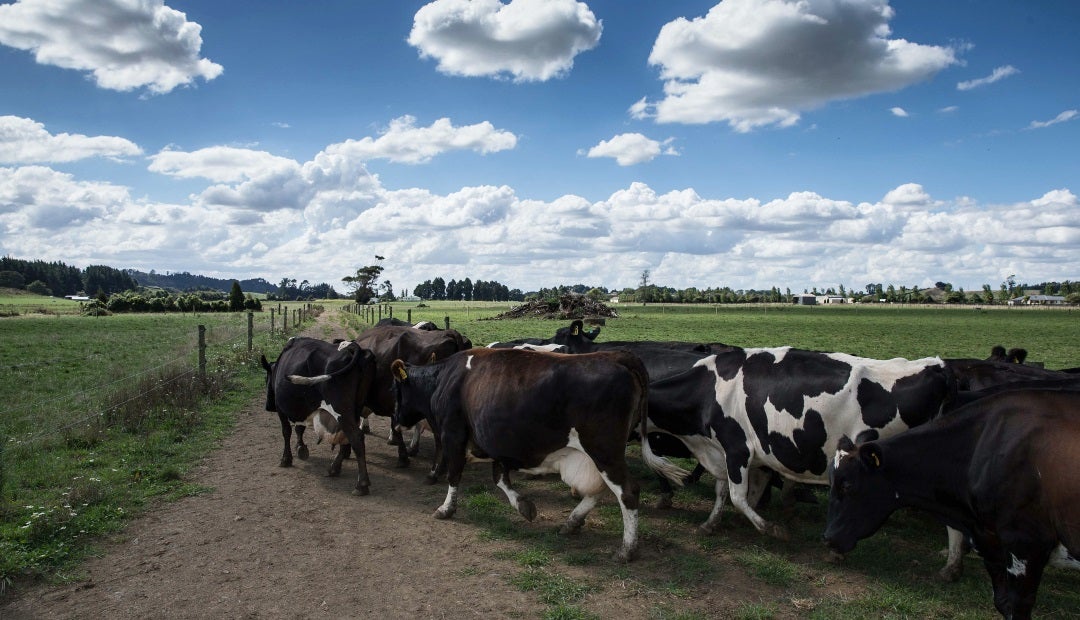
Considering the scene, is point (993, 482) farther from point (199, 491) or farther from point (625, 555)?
point (199, 491)

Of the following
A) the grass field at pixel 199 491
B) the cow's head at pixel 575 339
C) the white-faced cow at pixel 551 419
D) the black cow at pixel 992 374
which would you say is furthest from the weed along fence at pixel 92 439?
the black cow at pixel 992 374

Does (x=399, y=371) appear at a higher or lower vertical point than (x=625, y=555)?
higher

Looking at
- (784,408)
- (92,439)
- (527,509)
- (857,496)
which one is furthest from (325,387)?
(857,496)

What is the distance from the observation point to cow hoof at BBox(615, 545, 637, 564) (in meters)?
6.04

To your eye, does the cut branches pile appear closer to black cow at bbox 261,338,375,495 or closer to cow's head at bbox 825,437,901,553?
black cow at bbox 261,338,375,495

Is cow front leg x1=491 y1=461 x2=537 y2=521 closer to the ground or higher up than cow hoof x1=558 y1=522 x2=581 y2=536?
higher up

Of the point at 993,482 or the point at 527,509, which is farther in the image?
the point at 527,509

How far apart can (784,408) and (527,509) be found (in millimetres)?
2870

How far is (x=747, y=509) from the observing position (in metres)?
6.67

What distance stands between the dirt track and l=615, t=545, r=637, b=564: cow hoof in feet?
0.31

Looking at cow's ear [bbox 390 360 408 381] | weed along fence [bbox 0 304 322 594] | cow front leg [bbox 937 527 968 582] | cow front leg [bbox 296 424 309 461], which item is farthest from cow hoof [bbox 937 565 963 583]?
cow front leg [bbox 296 424 309 461]

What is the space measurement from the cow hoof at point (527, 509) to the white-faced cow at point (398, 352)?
3.28 meters

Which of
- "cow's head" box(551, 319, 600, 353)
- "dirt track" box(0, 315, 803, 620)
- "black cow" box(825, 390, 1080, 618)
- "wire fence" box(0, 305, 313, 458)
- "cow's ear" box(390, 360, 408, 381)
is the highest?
"cow's head" box(551, 319, 600, 353)

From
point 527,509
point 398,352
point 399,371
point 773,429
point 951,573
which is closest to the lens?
point 951,573
